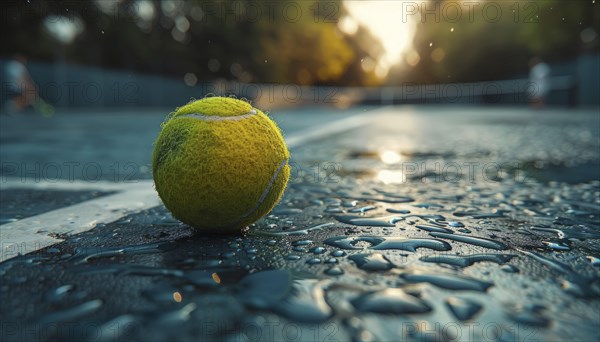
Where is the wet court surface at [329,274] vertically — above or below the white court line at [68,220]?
below

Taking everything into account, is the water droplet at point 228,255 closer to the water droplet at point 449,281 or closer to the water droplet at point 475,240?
the water droplet at point 449,281

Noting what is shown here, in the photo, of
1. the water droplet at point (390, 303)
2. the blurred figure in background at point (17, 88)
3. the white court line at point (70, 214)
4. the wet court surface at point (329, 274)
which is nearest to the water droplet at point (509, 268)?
the wet court surface at point (329, 274)

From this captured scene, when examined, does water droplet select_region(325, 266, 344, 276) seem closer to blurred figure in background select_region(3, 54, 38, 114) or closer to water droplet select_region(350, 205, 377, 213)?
water droplet select_region(350, 205, 377, 213)

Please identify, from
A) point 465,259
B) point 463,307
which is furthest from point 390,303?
point 465,259

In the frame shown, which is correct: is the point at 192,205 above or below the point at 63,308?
above

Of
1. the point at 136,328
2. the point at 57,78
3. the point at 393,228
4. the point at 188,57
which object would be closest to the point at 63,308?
the point at 136,328

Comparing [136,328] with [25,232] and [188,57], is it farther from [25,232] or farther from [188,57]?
[188,57]

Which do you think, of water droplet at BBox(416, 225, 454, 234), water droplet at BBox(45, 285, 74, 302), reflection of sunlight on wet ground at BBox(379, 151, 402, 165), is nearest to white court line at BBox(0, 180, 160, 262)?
water droplet at BBox(45, 285, 74, 302)
